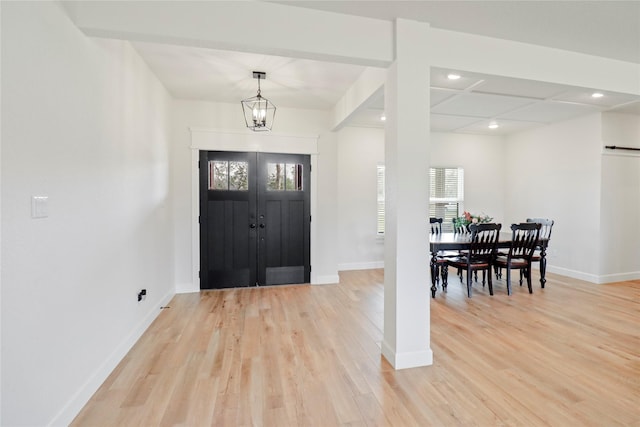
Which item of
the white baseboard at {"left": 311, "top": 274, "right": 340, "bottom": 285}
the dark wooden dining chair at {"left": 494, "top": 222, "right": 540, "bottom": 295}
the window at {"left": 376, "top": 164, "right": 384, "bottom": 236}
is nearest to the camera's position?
the dark wooden dining chair at {"left": 494, "top": 222, "right": 540, "bottom": 295}

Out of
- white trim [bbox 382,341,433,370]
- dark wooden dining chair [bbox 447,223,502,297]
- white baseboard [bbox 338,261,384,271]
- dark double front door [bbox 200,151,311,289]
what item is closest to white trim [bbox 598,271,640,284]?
dark wooden dining chair [bbox 447,223,502,297]

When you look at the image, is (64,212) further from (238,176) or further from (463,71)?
(463,71)

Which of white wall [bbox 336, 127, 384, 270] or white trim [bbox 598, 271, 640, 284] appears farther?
white wall [bbox 336, 127, 384, 270]

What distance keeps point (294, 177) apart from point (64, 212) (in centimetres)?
315

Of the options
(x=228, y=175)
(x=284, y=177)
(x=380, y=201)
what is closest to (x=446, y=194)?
(x=380, y=201)

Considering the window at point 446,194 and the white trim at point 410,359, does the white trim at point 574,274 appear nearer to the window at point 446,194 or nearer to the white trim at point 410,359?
the window at point 446,194

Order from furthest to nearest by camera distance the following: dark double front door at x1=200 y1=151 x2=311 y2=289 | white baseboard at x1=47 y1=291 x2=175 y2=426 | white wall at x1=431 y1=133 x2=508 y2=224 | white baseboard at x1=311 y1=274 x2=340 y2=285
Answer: white wall at x1=431 y1=133 x2=508 y2=224, white baseboard at x1=311 y1=274 x2=340 y2=285, dark double front door at x1=200 y1=151 x2=311 y2=289, white baseboard at x1=47 y1=291 x2=175 y2=426

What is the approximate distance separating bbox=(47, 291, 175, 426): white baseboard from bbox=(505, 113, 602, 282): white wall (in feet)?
21.0

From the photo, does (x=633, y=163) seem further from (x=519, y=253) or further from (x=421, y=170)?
(x=421, y=170)

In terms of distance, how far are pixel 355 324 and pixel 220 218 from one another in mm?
2463

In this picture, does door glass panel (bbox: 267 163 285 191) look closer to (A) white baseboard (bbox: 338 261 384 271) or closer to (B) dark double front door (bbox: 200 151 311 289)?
(B) dark double front door (bbox: 200 151 311 289)

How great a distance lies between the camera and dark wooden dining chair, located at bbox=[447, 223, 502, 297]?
157 inches

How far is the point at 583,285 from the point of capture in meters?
4.65

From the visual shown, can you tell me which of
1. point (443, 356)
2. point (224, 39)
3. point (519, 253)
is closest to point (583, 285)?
point (519, 253)
